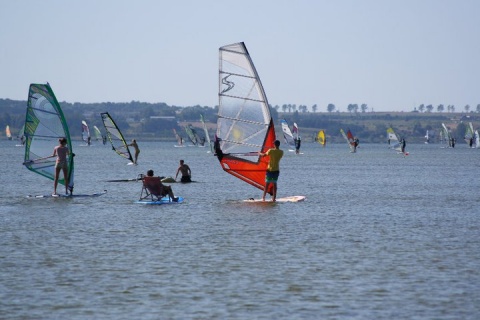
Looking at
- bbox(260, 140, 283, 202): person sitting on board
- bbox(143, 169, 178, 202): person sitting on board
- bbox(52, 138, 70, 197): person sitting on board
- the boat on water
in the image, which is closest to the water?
bbox(143, 169, 178, 202): person sitting on board

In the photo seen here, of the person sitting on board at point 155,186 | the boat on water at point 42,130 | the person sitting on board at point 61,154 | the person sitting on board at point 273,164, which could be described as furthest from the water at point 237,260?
the boat on water at point 42,130

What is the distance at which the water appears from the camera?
14211 mm

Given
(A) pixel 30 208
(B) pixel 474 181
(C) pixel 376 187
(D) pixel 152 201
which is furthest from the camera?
(B) pixel 474 181

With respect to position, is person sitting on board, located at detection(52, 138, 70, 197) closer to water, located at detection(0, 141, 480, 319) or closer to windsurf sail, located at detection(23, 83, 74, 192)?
water, located at detection(0, 141, 480, 319)

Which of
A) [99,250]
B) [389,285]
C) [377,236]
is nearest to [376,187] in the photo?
Result: [377,236]

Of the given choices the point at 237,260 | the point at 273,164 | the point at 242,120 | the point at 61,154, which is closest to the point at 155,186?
the point at 61,154

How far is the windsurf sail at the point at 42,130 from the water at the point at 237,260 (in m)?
1.37

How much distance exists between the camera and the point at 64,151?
31578 mm

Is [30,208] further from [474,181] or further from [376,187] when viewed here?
[474,181]

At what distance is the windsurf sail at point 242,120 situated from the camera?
34.1m

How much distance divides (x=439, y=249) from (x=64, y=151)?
14193mm

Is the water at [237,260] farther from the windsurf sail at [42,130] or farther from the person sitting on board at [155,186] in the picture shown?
the windsurf sail at [42,130]

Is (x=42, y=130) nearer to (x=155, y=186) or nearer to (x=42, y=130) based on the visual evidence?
(x=42, y=130)

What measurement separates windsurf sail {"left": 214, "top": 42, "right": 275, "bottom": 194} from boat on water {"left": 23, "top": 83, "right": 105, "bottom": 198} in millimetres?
4847
